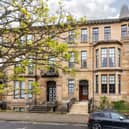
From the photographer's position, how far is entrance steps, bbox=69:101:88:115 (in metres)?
40.3

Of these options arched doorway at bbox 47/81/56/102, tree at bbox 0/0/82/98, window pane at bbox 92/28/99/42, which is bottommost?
arched doorway at bbox 47/81/56/102

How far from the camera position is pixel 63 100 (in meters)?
44.6

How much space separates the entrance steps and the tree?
3284 centimetres

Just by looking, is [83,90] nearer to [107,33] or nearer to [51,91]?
[51,91]

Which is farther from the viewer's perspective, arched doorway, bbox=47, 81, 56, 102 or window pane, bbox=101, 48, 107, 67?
arched doorway, bbox=47, 81, 56, 102

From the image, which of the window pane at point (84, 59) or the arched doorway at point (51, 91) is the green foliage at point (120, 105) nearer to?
the window pane at point (84, 59)

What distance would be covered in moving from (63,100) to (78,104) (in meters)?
2.73

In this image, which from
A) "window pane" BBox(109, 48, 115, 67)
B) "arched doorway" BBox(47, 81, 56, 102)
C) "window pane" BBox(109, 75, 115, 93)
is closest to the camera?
"window pane" BBox(109, 75, 115, 93)

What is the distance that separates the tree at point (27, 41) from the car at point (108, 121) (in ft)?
55.8

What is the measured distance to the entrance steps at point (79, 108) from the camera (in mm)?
40312

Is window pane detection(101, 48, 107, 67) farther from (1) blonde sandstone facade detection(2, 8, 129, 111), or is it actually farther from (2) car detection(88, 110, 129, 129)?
(2) car detection(88, 110, 129, 129)

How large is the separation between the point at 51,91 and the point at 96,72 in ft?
22.8

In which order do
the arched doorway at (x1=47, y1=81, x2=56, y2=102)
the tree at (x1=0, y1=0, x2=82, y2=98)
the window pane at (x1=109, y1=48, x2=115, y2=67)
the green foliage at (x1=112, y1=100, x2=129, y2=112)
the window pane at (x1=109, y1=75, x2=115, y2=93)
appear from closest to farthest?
the tree at (x1=0, y1=0, x2=82, y2=98), the green foliage at (x1=112, y1=100, x2=129, y2=112), the window pane at (x1=109, y1=75, x2=115, y2=93), the window pane at (x1=109, y1=48, x2=115, y2=67), the arched doorway at (x1=47, y1=81, x2=56, y2=102)

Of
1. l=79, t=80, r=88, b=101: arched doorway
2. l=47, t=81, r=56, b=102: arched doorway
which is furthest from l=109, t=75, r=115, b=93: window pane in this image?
l=47, t=81, r=56, b=102: arched doorway
